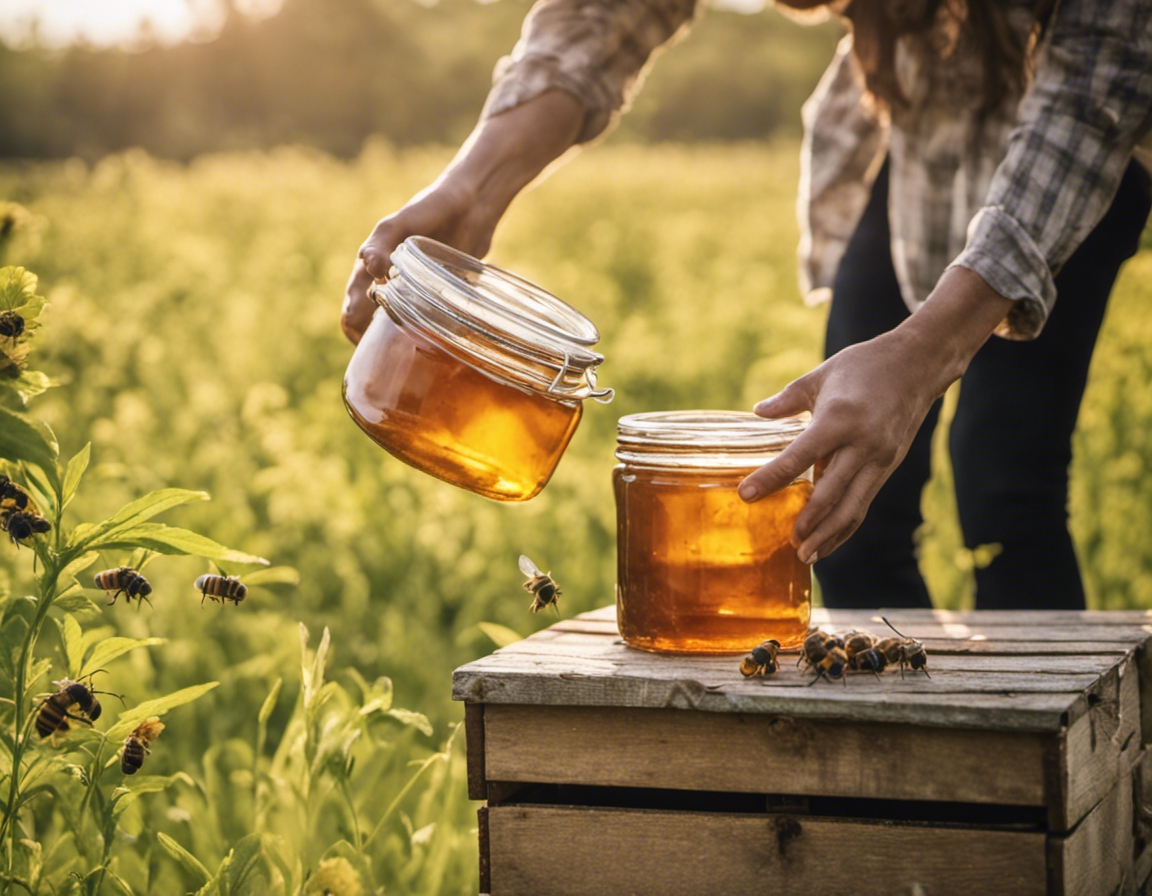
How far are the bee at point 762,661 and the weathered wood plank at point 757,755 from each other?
0.05 metres

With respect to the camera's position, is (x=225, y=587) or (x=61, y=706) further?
(x=225, y=587)

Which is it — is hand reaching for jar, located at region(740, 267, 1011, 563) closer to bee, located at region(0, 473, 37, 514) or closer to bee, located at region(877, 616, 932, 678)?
bee, located at region(877, 616, 932, 678)

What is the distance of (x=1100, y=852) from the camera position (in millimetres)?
1519

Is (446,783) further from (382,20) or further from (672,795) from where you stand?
(382,20)

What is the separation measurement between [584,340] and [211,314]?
5.56m

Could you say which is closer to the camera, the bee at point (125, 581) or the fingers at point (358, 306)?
the bee at point (125, 581)

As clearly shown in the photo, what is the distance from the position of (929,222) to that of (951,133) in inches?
6.1

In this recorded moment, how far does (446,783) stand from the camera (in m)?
2.36

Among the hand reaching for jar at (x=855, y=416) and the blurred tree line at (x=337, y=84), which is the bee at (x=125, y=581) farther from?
the blurred tree line at (x=337, y=84)

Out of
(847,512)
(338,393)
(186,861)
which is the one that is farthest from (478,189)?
(338,393)

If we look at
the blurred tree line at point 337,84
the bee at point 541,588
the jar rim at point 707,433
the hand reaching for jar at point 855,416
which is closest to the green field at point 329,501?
the bee at point 541,588

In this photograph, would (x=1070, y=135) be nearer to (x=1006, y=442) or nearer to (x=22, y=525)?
(x=1006, y=442)

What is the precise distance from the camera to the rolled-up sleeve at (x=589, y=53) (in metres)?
2.14

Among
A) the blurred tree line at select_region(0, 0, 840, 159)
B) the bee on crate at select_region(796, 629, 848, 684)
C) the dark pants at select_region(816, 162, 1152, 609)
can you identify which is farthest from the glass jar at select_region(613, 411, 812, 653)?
the blurred tree line at select_region(0, 0, 840, 159)
